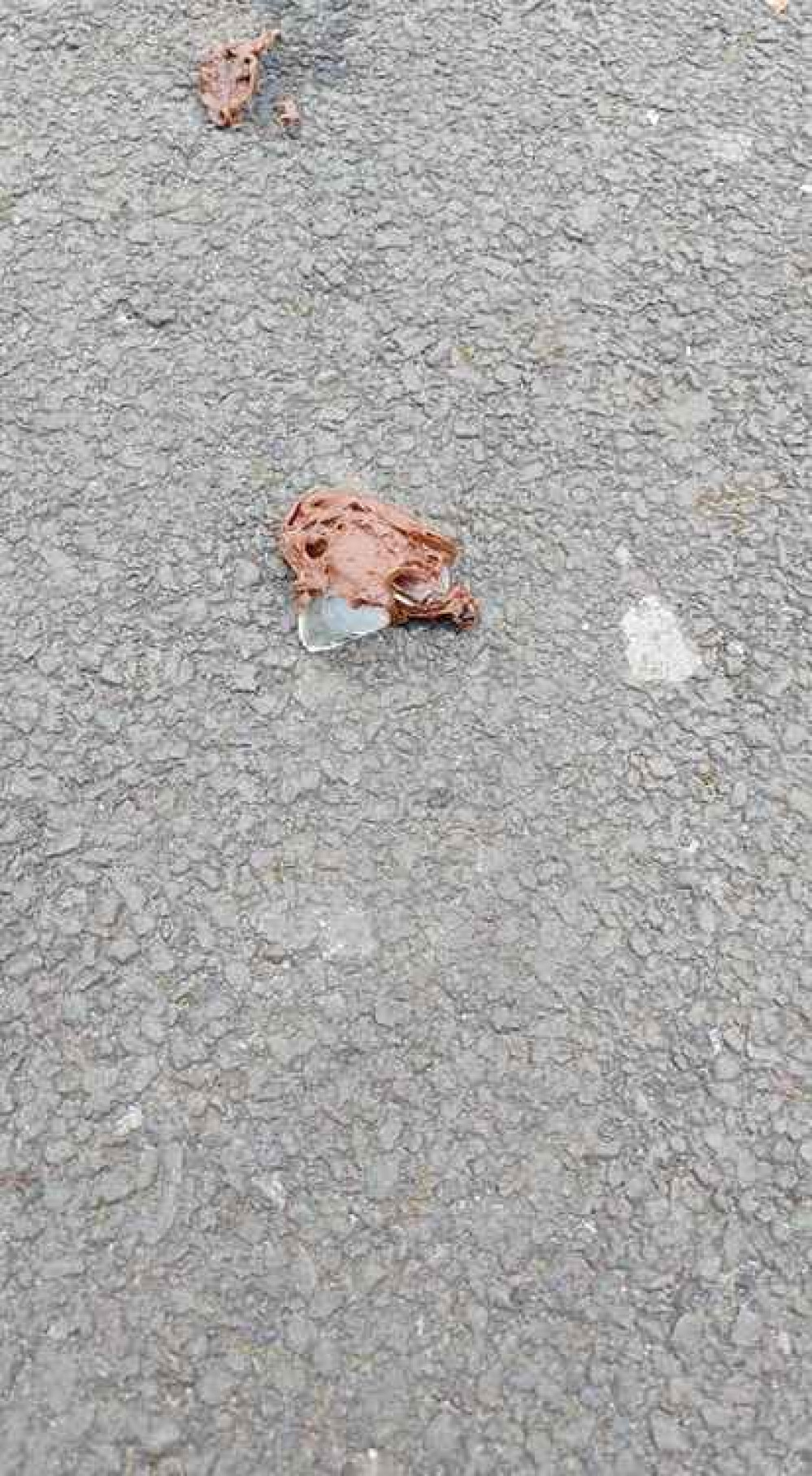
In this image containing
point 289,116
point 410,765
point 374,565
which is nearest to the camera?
point 410,765

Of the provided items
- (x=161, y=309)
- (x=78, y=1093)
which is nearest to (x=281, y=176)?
(x=161, y=309)

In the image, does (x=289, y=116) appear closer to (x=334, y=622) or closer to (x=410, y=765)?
(x=334, y=622)

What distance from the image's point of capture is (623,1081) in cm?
214

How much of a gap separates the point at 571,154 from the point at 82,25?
1066mm

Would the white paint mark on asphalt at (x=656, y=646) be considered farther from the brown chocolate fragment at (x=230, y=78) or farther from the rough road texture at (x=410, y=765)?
the brown chocolate fragment at (x=230, y=78)

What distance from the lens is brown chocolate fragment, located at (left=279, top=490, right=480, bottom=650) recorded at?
2467 mm

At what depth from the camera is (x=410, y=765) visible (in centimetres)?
237

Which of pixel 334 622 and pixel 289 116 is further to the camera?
pixel 289 116

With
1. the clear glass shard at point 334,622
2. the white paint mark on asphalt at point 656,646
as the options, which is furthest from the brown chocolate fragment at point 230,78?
the white paint mark on asphalt at point 656,646

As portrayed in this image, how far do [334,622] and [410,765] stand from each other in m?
0.28

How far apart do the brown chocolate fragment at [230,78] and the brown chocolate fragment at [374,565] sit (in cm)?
99

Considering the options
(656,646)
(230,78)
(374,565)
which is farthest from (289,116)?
(656,646)

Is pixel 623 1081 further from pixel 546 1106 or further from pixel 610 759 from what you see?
pixel 610 759

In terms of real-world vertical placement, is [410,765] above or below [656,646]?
below
